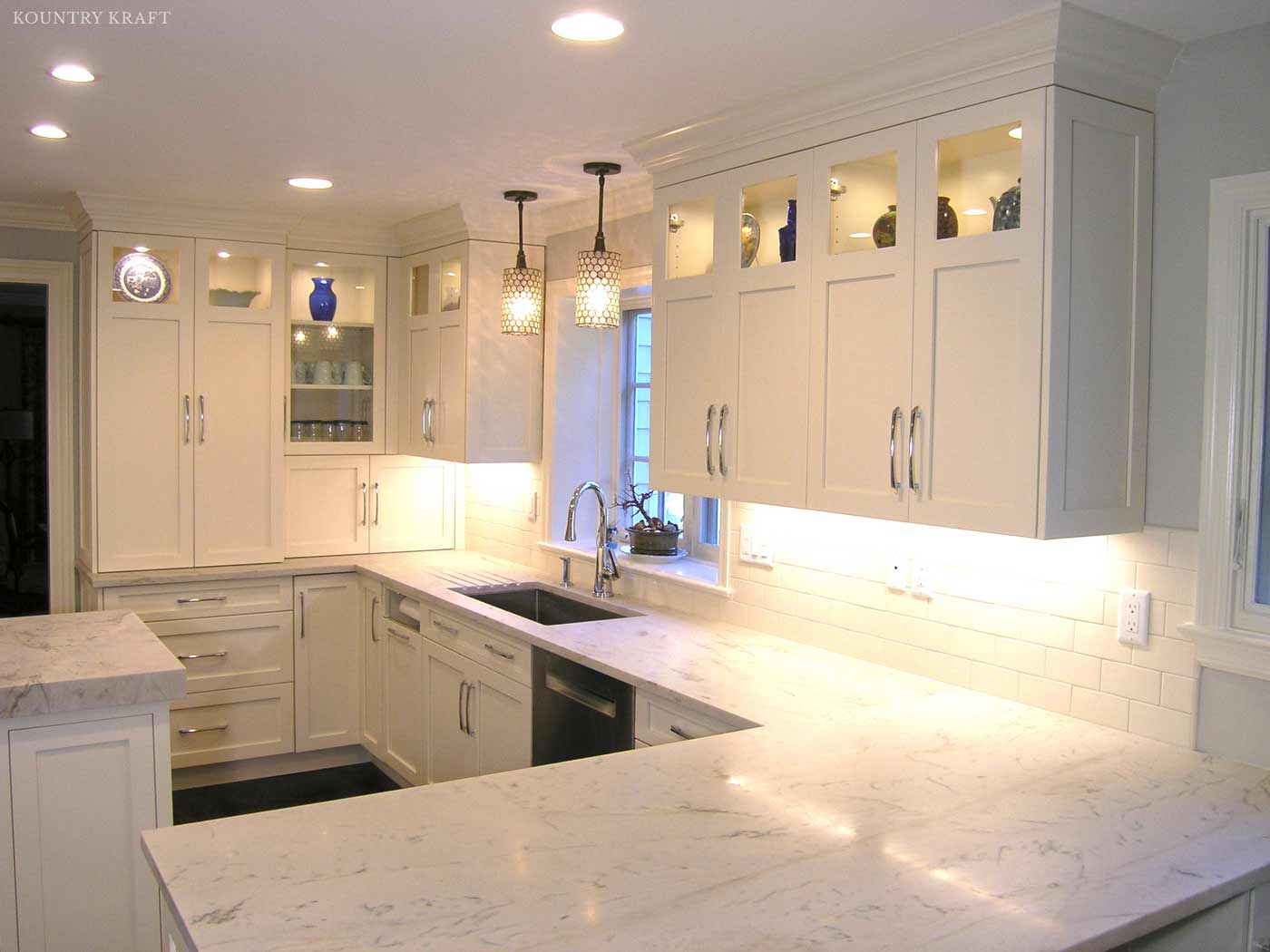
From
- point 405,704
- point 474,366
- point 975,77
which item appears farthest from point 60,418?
point 975,77

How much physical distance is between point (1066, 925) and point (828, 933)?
13.2 inches

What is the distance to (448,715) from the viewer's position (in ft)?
13.1

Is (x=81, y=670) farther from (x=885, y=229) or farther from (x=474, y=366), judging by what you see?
(x=885, y=229)

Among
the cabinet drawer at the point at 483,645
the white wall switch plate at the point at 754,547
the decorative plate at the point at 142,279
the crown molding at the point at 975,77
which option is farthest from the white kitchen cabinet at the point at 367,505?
the crown molding at the point at 975,77

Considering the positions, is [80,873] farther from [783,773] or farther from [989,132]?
[989,132]

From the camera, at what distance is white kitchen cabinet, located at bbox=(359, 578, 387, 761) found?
183 inches

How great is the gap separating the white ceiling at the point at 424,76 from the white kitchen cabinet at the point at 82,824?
1.60 metres

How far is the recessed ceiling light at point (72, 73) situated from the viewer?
8.47 feet

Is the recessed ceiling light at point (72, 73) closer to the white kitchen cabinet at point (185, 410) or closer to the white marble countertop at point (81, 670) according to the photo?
the white marble countertop at point (81, 670)

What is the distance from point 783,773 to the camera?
2051 mm

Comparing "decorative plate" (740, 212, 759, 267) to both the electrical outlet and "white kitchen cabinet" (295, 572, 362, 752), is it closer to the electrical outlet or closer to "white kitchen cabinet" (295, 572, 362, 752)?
the electrical outlet

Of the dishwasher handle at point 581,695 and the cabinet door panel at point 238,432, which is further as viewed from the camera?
the cabinet door panel at point 238,432

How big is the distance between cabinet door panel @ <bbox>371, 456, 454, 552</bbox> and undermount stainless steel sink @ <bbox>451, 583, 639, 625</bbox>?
0.95 metres

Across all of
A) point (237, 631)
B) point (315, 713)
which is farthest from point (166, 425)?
point (315, 713)
